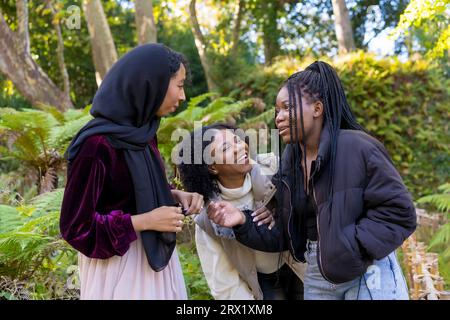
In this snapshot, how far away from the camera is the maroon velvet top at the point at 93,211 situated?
2.10 m

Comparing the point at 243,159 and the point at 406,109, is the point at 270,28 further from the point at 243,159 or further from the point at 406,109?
the point at 243,159

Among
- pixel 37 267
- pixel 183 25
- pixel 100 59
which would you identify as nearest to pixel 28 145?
pixel 37 267

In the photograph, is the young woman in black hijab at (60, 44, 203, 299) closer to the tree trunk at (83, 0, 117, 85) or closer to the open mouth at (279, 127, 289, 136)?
the open mouth at (279, 127, 289, 136)

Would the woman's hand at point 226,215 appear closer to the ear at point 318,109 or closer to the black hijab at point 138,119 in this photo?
the black hijab at point 138,119

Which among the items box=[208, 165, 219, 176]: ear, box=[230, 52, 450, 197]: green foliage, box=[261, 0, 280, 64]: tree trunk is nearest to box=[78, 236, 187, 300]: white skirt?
box=[208, 165, 219, 176]: ear

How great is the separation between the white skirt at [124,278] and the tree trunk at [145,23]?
722 centimetres

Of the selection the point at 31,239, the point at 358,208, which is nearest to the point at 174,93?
the point at 358,208

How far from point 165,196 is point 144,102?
42 centimetres

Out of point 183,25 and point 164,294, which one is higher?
point 183,25

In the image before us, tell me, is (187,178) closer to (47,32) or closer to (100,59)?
(100,59)

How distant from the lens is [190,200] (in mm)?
2514

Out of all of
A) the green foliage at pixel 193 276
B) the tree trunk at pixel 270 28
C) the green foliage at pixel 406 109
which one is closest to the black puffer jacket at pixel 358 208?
the green foliage at pixel 193 276

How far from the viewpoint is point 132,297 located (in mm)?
2256

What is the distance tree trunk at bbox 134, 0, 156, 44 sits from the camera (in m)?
9.05
